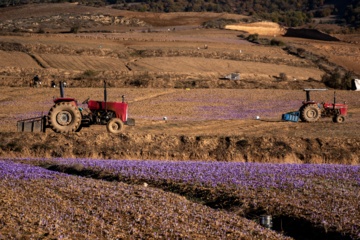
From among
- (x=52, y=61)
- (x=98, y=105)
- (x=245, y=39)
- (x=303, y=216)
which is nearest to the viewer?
(x=303, y=216)

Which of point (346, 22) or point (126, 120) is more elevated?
point (346, 22)

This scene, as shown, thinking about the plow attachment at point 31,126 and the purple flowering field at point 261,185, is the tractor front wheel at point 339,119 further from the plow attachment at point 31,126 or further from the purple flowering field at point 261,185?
the plow attachment at point 31,126

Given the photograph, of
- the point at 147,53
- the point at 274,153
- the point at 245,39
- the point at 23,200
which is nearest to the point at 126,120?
the point at 274,153

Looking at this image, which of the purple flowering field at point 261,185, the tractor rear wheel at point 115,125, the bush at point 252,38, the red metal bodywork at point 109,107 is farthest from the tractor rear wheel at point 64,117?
the bush at point 252,38

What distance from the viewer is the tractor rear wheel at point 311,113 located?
2966 centimetres

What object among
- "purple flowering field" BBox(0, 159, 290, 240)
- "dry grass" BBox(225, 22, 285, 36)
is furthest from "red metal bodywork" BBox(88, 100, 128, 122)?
"dry grass" BBox(225, 22, 285, 36)

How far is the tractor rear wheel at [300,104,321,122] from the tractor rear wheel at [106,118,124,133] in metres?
10.6

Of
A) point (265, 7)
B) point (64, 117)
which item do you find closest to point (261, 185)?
point (64, 117)

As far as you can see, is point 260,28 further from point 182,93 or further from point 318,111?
point 318,111

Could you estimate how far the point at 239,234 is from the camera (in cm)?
969

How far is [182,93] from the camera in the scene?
1668 inches

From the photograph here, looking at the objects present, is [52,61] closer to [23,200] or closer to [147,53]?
[147,53]

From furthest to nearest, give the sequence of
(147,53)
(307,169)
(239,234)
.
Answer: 1. (147,53)
2. (307,169)
3. (239,234)

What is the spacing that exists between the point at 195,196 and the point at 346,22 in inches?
5657
